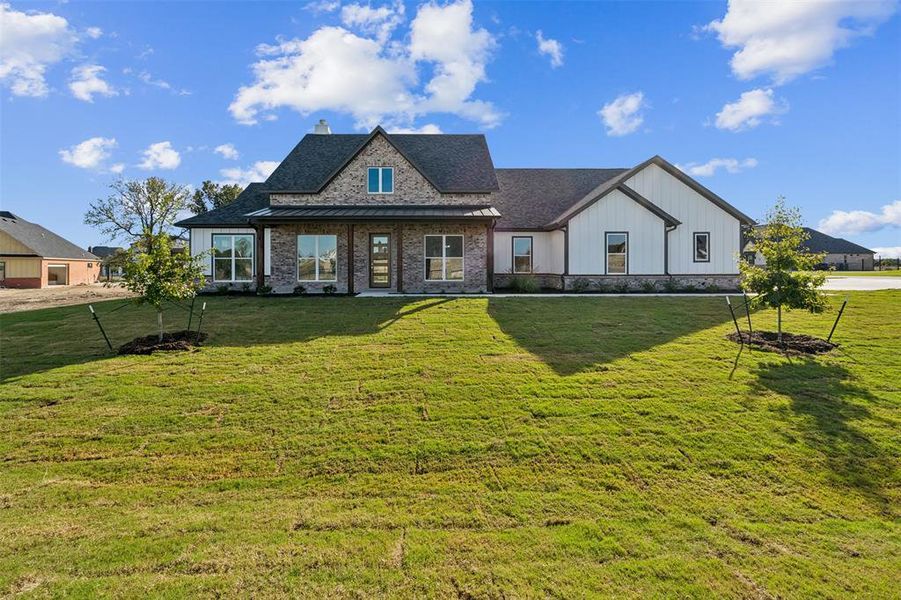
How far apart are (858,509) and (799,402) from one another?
2444mm

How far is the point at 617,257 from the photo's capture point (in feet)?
62.8

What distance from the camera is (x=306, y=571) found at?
10.8 feet

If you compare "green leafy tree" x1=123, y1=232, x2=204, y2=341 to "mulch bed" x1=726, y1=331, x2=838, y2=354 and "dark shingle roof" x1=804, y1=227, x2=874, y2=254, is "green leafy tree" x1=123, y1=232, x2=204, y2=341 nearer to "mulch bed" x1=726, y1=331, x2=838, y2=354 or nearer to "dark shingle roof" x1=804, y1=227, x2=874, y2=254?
"mulch bed" x1=726, y1=331, x2=838, y2=354

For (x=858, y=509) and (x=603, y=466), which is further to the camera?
(x=603, y=466)

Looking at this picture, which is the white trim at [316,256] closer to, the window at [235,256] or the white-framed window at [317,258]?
the white-framed window at [317,258]

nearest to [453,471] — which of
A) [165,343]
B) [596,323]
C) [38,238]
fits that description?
[596,323]

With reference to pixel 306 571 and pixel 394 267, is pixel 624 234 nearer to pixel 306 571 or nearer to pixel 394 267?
pixel 394 267

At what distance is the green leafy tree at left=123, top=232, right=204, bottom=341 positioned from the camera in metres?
9.23

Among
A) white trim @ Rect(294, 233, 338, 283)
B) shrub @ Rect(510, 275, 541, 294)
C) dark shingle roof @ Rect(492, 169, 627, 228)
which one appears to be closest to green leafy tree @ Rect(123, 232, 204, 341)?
white trim @ Rect(294, 233, 338, 283)

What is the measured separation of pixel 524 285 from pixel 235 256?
13.0m

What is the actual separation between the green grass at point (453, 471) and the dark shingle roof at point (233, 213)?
1119 cm

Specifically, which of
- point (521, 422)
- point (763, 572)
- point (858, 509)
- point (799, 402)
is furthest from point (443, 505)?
point (799, 402)

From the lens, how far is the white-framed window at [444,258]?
1886 centimetres

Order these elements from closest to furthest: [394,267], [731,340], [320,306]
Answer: [731,340] → [320,306] → [394,267]
